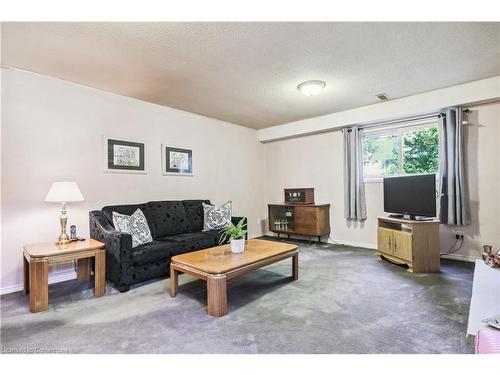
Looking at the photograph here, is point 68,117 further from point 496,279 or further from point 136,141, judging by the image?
point 496,279

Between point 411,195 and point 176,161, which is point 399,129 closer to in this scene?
point 411,195

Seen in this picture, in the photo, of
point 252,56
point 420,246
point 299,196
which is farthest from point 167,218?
point 420,246

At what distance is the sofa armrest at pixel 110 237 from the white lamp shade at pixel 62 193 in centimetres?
45

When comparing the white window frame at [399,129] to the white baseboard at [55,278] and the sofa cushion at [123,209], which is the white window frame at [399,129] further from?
the white baseboard at [55,278]

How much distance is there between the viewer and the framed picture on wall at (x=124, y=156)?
139 inches

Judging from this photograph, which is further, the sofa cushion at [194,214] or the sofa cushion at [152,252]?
the sofa cushion at [194,214]

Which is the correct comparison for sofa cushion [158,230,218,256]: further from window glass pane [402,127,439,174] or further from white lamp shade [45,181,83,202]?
window glass pane [402,127,439,174]

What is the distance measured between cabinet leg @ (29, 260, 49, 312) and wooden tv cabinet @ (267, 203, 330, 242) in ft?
13.0

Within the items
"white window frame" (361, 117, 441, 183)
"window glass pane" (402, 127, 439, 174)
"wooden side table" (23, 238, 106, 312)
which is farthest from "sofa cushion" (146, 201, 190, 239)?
"window glass pane" (402, 127, 439, 174)

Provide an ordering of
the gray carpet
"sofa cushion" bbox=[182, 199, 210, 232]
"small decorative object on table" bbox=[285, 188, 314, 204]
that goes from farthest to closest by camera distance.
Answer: "small decorative object on table" bbox=[285, 188, 314, 204]
"sofa cushion" bbox=[182, 199, 210, 232]
the gray carpet

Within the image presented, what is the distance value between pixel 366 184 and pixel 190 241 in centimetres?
323

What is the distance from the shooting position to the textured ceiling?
7.25 feet

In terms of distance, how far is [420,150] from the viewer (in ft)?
13.7

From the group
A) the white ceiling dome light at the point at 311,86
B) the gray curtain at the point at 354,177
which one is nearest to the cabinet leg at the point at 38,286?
the white ceiling dome light at the point at 311,86
